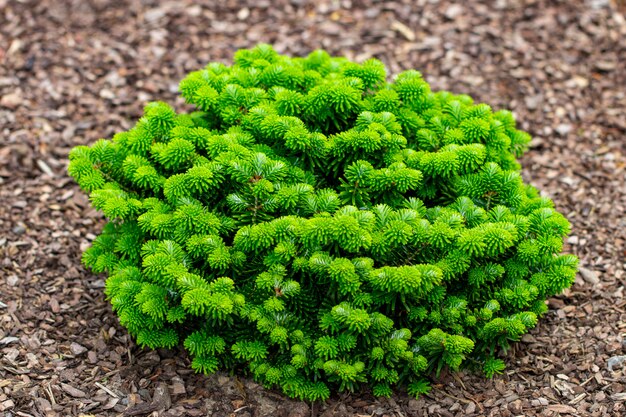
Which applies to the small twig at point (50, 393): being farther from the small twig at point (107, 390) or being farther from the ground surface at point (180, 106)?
the small twig at point (107, 390)

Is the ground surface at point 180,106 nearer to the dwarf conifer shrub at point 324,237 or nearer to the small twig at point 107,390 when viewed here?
the small twig at point 107,390

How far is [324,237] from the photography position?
10.7 ft

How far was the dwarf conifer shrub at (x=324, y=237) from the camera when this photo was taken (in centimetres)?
333

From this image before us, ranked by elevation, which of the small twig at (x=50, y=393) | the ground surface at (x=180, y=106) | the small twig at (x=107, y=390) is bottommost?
the small twig at (x=107, y=390)

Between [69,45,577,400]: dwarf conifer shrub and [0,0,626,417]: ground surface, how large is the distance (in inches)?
11.3

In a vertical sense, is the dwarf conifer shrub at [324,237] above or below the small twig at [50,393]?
above

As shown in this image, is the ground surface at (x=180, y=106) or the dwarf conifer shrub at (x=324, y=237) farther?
the ground surface at (x=180, y=106)

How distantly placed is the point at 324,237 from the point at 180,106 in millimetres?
2673

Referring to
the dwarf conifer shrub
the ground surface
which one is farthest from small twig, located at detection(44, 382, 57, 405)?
the dwarf conifer shrub

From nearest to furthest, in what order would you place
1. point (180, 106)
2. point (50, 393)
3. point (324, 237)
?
1. point (324, 237)
2. point (50, 393)
3. point (180, 106)

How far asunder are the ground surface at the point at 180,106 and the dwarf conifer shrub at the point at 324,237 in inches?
11.3

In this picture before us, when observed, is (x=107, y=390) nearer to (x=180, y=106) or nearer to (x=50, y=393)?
(x=50, y=393)

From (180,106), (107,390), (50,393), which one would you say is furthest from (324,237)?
(180,106)

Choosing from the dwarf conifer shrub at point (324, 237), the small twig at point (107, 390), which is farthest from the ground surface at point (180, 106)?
the dwarf conifer shrub at point (324, 237)
